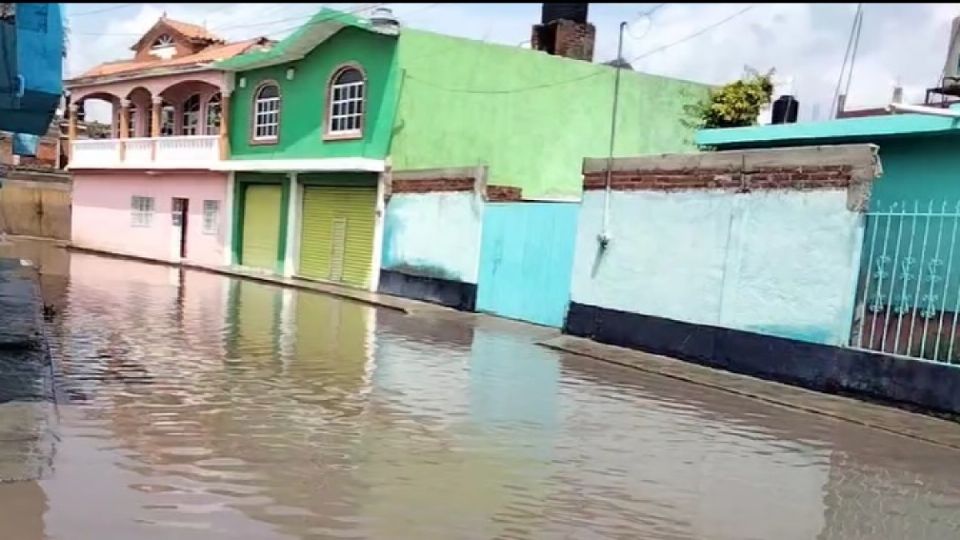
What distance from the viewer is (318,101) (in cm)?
2266

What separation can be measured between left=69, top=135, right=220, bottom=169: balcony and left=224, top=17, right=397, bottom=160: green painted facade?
3.52ft

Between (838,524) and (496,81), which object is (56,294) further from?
(838,524)

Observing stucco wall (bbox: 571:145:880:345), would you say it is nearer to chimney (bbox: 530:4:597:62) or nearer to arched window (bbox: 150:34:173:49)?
chimney (bbox: 530:4:597:62)

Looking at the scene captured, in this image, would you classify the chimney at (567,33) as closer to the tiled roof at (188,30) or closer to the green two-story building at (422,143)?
the green two-story building at (422,143)

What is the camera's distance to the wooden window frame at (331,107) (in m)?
21.0

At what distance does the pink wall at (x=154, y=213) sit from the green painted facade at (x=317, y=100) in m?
2.19

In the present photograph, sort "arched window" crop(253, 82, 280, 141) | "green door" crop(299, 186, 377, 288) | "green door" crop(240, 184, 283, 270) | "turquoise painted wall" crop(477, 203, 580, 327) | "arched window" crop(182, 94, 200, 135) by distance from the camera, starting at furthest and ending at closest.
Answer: "arched window" crop(182, 94, 200, 135) < "green door" crop(240, 184, 283, 270) < "arched window" crop(253, 82, 280, 141) < "green door" crop(299, 186, 377, 288) < "turquoise painted wall" crop(477, 203, 580, 327)

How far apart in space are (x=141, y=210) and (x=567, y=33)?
51.0 ft

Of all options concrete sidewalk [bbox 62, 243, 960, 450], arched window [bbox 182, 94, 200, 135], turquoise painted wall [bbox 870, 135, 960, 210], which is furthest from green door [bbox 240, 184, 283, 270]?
turquoise painted wall [bbox 870, 135, 960, 210]

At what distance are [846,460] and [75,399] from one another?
6399 millimetres

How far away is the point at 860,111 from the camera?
65.8 feet

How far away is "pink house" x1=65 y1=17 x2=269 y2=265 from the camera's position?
26.4 meters

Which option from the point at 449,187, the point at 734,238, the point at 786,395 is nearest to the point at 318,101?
the point at 449,187

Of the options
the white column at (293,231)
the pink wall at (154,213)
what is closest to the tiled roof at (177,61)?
the pink wall at (154,213)
